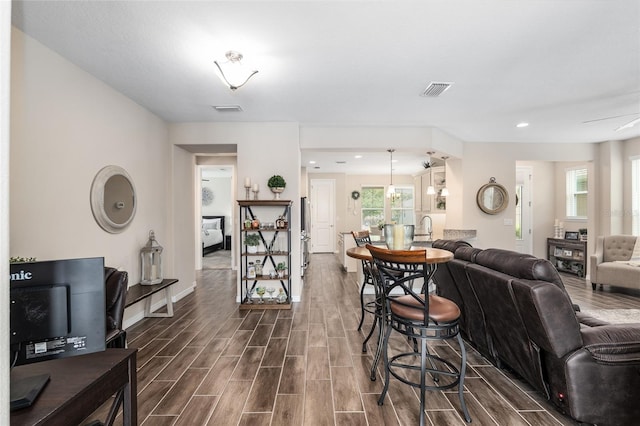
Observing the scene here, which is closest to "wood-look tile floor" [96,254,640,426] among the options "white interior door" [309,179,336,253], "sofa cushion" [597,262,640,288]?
"sofa cushion" [597,262,640,288]

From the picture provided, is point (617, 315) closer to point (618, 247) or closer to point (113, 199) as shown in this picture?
point (618, 247)

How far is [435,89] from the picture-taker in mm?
3246

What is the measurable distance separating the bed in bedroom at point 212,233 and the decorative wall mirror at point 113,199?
565cm

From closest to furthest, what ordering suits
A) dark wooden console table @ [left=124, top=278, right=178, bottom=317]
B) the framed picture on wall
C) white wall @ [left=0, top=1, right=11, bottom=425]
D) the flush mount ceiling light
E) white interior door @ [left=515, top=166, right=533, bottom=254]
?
1. white wall @ [left=0, top=1, right=11, bottom=425]
2. the flush mount ceiling light
3. dark wooden console table @ [left=124, top=278, right=178, bottom=317]
4. the framed picture on wall
5. white interior door @ [left=515, top=166, right=533, bottom=254]

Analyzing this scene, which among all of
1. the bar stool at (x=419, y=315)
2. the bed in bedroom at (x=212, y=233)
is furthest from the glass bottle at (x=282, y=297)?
the bed in bedroom at (x=212, y=233)

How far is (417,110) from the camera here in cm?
396

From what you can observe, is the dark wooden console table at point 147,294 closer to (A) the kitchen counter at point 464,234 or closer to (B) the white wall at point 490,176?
(A) the kitchen counter at point 464,234

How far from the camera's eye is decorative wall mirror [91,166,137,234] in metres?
2.99

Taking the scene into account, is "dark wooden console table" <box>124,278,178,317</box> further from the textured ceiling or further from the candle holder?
the textured ceiling

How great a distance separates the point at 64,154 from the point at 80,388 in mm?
2417

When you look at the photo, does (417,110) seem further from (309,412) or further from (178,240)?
(178,240)

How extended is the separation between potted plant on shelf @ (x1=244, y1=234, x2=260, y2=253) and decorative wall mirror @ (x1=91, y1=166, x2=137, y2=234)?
1407mm

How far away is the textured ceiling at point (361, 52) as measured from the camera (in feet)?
6.59

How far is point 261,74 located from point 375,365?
278 cm
